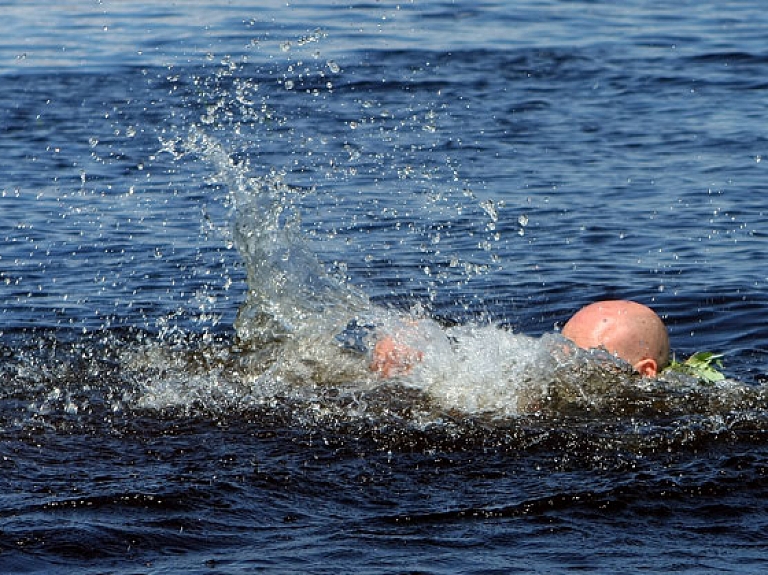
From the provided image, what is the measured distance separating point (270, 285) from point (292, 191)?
342cm

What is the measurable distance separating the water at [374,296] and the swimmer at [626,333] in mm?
116

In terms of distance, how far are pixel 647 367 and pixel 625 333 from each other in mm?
238

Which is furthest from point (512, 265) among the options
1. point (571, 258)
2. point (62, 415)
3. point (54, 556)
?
point (54, 556)

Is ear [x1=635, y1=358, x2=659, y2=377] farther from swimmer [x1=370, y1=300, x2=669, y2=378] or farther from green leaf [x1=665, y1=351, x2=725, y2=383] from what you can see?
green leaf [x1=665, y1=351, x2=725, y2=383]

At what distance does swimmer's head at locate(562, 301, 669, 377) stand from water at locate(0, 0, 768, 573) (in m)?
0.12

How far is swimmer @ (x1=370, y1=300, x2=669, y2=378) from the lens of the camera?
6.88 meters

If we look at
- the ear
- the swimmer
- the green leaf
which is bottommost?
the green leaf

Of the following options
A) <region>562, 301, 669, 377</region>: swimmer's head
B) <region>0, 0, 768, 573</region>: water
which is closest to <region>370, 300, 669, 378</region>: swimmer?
<region>562, 301, 669, 377</region>: swimmer's head

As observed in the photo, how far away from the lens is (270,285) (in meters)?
8.57

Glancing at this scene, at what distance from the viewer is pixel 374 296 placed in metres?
9.45

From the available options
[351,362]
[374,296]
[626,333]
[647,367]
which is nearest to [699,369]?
[647,367]

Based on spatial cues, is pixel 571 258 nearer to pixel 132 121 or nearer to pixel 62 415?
pixel 62 415

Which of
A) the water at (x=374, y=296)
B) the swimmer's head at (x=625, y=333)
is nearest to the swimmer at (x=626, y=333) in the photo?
the swimmer's head at (x=625, y=333)

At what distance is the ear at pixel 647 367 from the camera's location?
6965mm
